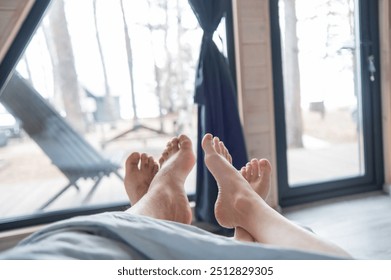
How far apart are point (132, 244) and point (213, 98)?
1268 millimetres

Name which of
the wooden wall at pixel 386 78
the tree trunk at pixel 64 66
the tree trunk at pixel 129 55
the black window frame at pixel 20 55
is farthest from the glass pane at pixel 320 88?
the tree trunk at pixel 64 66

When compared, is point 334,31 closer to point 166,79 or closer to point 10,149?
point 166,79

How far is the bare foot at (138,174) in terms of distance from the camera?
1208mm

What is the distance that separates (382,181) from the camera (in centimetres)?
232

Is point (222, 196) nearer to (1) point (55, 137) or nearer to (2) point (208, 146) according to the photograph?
(2) point (208, 146)

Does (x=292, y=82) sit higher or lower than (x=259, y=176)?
higher

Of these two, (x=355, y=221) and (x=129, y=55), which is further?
(x=129, y=55)

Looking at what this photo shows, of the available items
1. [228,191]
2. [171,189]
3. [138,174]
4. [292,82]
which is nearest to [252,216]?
[228,191]

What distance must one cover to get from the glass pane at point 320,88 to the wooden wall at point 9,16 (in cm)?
147

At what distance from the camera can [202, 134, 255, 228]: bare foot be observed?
3.17ft

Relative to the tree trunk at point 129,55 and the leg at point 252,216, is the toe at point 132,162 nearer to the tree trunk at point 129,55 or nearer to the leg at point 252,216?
the leg at point 252,216

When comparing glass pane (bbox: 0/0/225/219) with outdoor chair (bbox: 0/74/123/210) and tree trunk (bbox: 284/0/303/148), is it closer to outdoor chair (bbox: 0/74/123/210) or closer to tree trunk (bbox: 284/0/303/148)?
outdoor chair (bbox: 0/74/123/210)

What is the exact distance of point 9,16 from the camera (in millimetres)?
1569

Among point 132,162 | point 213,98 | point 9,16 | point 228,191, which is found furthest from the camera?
point 213,98
